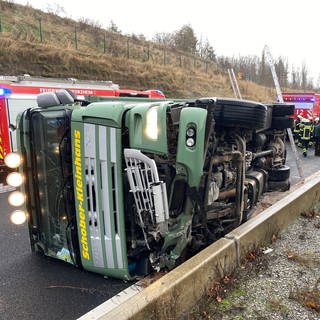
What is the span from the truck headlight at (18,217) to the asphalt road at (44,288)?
0.85 m

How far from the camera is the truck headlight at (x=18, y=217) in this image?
15.7 ft

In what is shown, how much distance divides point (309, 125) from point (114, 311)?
11.1m

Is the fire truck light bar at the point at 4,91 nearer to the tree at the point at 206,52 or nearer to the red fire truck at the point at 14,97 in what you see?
the red fire truck at the point at 14,97

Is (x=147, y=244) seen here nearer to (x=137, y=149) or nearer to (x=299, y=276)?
(x=137, y=149)

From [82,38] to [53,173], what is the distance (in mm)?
28495

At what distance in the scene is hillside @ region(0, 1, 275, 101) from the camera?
19.3 meters

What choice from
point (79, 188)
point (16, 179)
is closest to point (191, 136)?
point (79, 188)

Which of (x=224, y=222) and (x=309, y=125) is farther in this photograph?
(x=309, y=125)

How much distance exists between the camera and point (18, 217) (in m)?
4.98

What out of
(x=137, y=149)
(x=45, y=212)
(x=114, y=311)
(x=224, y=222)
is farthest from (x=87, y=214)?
(x=224, y=222)

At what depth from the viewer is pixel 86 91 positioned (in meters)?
10.9

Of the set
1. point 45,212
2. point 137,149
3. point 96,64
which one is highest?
point 96,64

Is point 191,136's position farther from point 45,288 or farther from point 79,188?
point 45,288

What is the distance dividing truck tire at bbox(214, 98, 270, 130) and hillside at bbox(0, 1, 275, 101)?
16.9 metres
